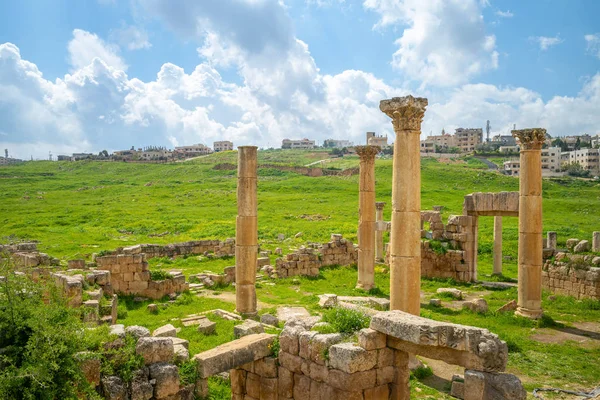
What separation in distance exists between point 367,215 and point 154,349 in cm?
1372

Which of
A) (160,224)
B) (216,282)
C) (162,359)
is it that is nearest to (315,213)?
(160,224)

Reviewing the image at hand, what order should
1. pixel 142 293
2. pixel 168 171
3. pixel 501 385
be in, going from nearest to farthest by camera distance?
pixel 501 385
pixel 142 293
pixel 168 171

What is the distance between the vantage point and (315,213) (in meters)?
47.9

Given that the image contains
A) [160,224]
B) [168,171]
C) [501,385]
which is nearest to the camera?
[501,385]

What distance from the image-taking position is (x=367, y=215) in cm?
2072

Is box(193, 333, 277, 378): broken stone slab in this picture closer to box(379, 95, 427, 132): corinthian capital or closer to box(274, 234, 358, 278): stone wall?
box(379, 95, 427, 132): corinthian capital

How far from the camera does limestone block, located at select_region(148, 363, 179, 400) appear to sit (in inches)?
323

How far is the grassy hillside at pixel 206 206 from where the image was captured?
35.8m

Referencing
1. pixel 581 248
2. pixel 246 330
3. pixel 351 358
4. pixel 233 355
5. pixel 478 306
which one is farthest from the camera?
pixel 581 248

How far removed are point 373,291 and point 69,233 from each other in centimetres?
2662

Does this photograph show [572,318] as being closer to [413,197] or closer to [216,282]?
[413,197]

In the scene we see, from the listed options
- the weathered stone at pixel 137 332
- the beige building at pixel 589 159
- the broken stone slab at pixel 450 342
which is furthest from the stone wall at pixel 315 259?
the beige building at pixel 589 159

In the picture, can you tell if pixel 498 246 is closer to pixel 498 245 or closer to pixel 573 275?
pixel 498 245

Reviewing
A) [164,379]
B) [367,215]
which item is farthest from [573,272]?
[164,379]
